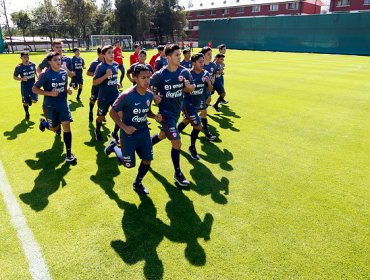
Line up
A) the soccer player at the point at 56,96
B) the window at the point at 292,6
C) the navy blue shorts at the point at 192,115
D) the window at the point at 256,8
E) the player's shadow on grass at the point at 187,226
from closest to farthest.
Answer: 1. the player's shadow on grass at the point at 187,226
2. the soccer player at the point at 56,96
3. the navy blue shorts at the point at 192,115
4. the window at the point at 292,6
5. the window at the point at 256,8

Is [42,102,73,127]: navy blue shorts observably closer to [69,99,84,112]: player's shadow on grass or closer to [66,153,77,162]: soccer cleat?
[66,153,77,162]: soccer cleat

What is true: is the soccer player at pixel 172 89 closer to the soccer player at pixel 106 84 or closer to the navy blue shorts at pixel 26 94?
the soccer player at pixel 106 84

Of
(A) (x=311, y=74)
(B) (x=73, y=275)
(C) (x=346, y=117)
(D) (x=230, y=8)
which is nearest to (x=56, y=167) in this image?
(B) (x=73, y=275)

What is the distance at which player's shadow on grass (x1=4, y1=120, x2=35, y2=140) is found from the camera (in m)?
8.17

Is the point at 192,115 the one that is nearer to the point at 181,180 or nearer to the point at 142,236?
the point at 181,180

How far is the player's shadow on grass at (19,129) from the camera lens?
26.8ft

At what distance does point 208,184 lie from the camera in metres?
5.69

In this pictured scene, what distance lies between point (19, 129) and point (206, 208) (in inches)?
268

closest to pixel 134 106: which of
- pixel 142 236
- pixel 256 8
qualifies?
pixel 142 236

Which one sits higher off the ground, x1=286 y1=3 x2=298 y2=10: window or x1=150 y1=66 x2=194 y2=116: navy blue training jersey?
x1=286 y1=3 x2=298 y2=10: window

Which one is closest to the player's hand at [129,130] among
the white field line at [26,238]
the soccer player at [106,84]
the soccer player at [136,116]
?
the soccer player at [136,116]

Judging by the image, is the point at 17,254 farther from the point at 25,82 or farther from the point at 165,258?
the point at 25,82

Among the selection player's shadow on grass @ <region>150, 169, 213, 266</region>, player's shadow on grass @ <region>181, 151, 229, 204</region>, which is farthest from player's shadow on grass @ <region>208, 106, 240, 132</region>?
player's shadow on grass @ <region>150, 169, 213, 266</region>

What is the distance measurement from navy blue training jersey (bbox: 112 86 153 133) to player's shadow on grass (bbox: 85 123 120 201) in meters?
1.40
